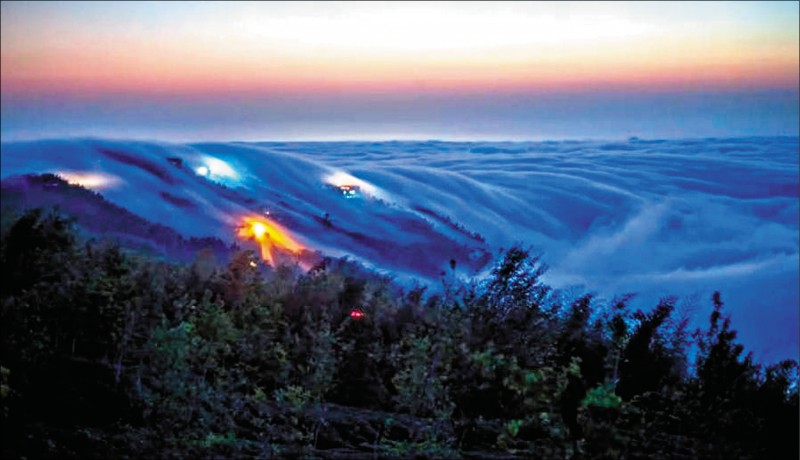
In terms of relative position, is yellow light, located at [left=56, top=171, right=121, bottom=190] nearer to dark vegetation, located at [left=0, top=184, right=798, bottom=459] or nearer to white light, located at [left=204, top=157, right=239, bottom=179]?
dark vegetation, located at [left=0, top=184, right=798, bottom=459]

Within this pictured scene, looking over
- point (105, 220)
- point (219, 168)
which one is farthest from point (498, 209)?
point (105, 220)

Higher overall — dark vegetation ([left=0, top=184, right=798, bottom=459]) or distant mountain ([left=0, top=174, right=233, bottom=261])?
distant mountain ([left=0, top=174, right=233, bottom=261])

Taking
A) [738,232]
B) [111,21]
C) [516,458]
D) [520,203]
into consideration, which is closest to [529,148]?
[520,203]

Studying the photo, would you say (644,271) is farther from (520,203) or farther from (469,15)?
(469,15)

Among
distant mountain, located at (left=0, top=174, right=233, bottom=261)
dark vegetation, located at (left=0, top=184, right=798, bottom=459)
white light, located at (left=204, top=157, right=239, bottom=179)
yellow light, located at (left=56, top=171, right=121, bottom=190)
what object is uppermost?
white light, located at (left=204, top=157, right=239, bottom=179)

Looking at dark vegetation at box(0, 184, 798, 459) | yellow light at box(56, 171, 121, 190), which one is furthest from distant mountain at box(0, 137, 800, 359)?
dark vegetation at box(0, 184, 798, 459)

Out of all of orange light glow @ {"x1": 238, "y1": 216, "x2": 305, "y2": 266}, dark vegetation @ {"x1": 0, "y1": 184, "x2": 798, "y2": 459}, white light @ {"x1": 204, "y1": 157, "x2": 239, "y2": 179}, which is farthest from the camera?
white light @ {"x1": 204, "y1": 157, "x2": 239, "y2": 179}

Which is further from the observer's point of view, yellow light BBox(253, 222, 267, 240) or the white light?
the white light
